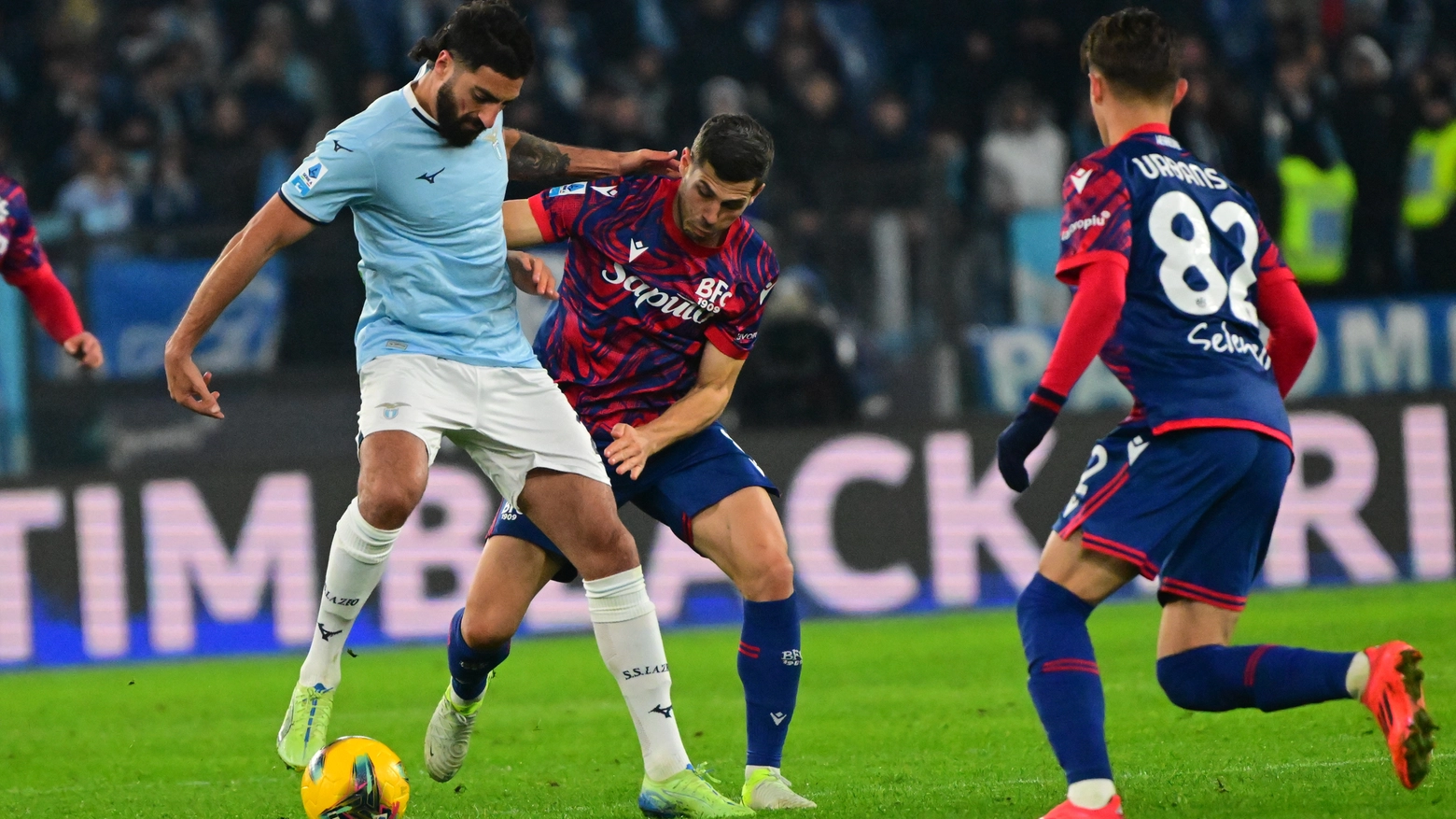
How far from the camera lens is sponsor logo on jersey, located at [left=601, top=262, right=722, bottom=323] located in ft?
17.2

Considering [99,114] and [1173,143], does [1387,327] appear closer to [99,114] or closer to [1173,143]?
[1173,143]

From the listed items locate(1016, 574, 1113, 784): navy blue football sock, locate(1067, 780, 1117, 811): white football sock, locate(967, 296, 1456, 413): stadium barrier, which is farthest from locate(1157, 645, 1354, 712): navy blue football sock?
locate(967, 296, 1456, 413): stadium barrier

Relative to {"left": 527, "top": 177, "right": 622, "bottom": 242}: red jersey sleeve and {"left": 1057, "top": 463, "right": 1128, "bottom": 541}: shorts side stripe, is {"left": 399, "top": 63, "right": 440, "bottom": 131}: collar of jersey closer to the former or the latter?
{"left": 527, "top": 177, "right": 622, "bottom": 242}: red jersey sleeve

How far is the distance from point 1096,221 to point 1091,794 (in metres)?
1.27

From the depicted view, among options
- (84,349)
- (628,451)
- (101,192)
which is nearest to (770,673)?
(628,451)

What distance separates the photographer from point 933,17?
14.6 metres

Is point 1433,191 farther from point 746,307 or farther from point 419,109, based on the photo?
point 419,109

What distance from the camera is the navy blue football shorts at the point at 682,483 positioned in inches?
202

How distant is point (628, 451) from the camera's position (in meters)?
4.93

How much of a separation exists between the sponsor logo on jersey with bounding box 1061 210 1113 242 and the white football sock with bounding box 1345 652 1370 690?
111 centimetres

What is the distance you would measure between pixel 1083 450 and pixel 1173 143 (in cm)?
596

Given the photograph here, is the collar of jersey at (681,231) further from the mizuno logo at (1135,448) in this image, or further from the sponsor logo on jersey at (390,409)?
the mizuno logo at (1135,448)

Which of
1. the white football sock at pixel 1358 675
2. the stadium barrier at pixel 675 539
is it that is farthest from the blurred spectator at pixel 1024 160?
the white football sock at pixel 1358 675

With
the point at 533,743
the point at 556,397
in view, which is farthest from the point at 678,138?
the point at 556,397
